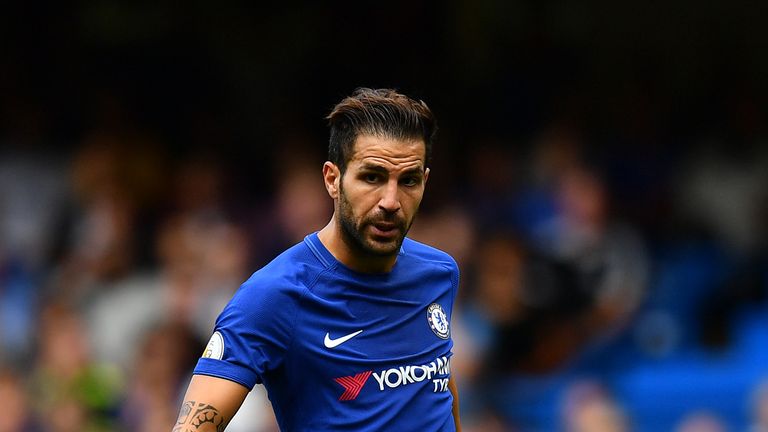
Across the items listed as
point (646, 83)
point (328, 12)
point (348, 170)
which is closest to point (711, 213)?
point (646, 83)

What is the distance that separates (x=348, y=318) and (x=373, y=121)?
568mm

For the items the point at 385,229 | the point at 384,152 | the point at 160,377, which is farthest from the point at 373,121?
the point at 160,377

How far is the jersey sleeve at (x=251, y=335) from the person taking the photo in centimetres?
373

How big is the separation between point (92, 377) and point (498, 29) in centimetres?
408

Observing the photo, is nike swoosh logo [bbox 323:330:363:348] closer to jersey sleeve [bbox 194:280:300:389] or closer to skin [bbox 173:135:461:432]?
jersey sleeve [bbox 194:280:300:389]

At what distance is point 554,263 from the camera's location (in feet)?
27.5

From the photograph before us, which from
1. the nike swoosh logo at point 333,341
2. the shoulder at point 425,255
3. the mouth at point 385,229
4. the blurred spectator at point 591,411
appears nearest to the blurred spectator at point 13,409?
the blurred spectator at point 591,411

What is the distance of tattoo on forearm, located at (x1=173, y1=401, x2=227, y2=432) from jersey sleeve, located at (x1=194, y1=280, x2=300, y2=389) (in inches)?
3.6

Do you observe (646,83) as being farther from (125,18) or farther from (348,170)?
(348,170)

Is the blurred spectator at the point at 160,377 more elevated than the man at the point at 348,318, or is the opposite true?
the man at the point at 348,318

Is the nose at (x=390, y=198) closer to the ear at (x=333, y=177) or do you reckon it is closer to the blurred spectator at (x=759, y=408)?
the ear at (x=333, y=177)

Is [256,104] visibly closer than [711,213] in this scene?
No

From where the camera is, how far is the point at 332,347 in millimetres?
3902

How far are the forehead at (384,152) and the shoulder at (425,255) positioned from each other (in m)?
0.45
